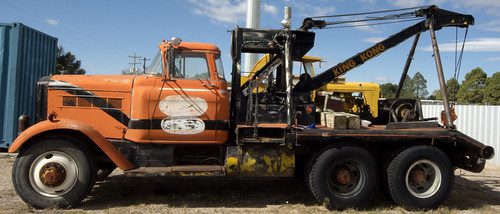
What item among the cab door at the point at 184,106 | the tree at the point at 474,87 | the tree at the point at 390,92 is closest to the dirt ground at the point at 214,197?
the cab door at the point at 184,106

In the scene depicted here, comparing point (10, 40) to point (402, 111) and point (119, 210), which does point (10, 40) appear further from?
point (402, 111)

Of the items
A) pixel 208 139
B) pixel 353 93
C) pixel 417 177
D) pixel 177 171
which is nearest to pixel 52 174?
pixel 177 171

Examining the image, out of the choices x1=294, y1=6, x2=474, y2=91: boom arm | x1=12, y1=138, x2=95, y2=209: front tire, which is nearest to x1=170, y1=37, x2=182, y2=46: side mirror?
x1=12, y1=138, x2=95, y2=209: front tire

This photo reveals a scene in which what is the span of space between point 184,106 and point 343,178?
8.89 ft

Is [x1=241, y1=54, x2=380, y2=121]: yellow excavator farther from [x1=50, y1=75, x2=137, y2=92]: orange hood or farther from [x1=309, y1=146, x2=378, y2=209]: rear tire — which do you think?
[x1=50, y1=75, x2=137, y2=92]: orange hood

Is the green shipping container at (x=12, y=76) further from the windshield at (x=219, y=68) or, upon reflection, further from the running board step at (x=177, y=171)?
the windshield at (x=219, y=68)

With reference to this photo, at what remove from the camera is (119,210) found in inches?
260

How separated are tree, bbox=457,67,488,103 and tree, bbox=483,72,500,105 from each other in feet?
3.62

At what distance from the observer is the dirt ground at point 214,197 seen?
686 cm

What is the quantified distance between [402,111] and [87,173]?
577 cm

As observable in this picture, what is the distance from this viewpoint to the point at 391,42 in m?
8.12

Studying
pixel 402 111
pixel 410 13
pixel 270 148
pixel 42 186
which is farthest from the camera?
pixel 402 111

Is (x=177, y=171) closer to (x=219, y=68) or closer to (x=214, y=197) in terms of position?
(x=214, y=197)

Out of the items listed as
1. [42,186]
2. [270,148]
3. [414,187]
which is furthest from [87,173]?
[414,187]
